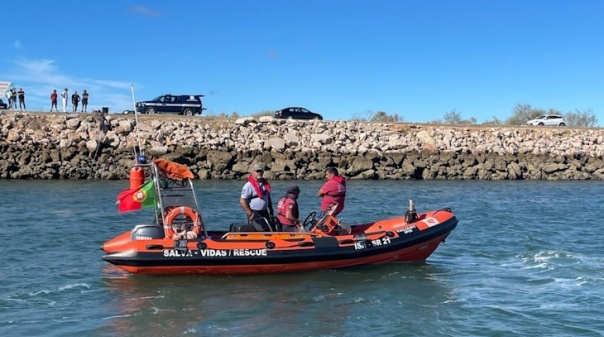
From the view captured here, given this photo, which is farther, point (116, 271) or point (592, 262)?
point (592, 262)

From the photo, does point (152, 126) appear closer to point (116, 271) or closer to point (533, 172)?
point (533, 172)

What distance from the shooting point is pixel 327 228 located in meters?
12.0

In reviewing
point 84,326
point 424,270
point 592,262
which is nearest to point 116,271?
point 84,326

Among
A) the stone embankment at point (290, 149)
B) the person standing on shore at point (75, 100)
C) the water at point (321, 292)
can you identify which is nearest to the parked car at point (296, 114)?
the stone embankment at point (290, 149)

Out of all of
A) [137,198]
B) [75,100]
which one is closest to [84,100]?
[75,100]

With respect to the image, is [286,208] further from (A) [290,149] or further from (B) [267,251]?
(A) [290,149]

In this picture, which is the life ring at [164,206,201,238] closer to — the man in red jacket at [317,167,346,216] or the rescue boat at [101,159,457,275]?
the rescue boat at [101,159,457,275]

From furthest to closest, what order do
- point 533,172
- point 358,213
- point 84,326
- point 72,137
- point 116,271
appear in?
point 533,172, point 72,137, point 358,213, point 116,271, point 84,326

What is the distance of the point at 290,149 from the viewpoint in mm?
31906

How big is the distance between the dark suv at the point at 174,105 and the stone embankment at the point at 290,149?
8.83ft

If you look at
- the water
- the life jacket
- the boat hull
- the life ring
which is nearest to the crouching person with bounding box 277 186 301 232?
the life jacket

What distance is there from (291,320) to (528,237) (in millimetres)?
8480

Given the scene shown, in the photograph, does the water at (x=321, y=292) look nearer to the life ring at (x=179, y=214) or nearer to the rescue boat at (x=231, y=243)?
the rescue boat at (x=231, y=243)

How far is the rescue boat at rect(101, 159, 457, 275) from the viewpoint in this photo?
10.9 meters
